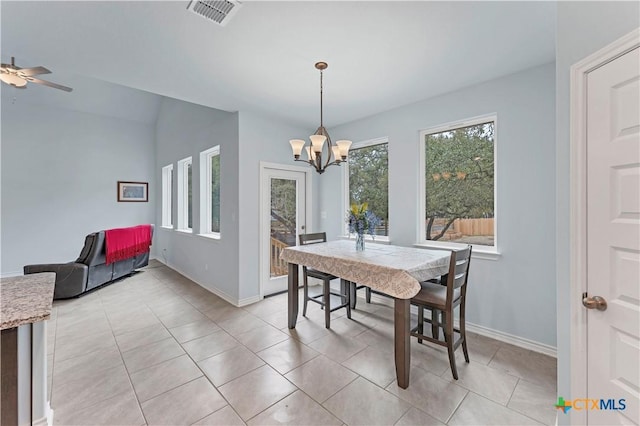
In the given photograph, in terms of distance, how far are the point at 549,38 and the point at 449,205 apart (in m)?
1.72

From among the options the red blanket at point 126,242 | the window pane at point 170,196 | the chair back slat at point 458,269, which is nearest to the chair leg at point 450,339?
the chair back slat at point 458,269

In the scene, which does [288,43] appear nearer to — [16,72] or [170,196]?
[16,72]

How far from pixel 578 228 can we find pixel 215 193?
4653 millimetres

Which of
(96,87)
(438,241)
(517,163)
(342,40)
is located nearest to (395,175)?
(438,241)

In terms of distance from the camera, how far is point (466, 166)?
3096 millimetres

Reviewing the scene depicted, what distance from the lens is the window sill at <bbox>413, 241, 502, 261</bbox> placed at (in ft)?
9.24

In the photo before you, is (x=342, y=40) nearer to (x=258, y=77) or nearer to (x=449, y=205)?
(x=258, y=77)

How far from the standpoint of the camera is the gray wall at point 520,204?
8.12 ft

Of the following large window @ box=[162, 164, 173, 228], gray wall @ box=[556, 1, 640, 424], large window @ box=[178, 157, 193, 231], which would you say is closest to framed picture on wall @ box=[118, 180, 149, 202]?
large window @ box=[162, 164, 173, 228]

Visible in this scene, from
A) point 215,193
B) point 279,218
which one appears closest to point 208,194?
point 215,193

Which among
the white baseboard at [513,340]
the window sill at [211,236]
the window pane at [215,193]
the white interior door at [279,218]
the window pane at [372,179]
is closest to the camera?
the white baseboard at [513,340]

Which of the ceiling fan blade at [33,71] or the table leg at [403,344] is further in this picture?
the ceiling fan blade at [33,71]

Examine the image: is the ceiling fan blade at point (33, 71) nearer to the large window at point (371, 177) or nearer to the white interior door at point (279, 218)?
the white interior door at point (279, 218)

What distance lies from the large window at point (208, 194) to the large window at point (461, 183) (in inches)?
137
